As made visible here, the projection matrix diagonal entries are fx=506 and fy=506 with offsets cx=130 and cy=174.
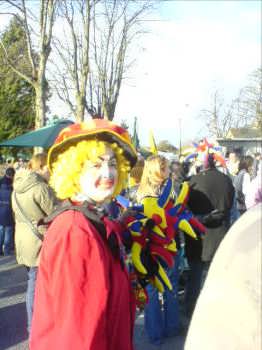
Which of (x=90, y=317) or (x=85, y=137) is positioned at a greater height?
(x=85, y=137)

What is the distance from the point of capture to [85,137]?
7.69 ft

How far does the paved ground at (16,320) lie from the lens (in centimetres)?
470

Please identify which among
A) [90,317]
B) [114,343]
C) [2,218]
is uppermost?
[90,317]

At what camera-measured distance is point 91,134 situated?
7.67 feet

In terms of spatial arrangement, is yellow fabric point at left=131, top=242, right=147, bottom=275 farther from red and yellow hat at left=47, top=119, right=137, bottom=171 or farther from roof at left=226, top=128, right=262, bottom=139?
roof at left=226, top=128, right=262, bottom=139

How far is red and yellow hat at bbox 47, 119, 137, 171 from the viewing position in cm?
232

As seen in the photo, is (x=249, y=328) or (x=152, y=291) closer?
(x=249, y=328)

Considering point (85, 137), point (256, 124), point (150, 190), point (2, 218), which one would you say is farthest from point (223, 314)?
point (256, 124)

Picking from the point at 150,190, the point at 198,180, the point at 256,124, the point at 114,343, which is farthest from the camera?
the point at 256,124

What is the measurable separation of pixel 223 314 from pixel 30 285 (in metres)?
3.65

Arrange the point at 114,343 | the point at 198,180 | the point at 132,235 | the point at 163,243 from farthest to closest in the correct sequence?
1. the point at 198,180
2. the point at 163,243
3. the point at 132,235
4. the point at 114,343

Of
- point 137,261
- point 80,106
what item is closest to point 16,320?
point 137,261

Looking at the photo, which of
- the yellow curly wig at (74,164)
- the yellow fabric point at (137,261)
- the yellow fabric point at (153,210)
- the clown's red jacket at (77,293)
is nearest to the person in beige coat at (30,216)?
the yellow fabric point at (153,210)

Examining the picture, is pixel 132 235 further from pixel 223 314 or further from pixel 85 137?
pixel 223 314
